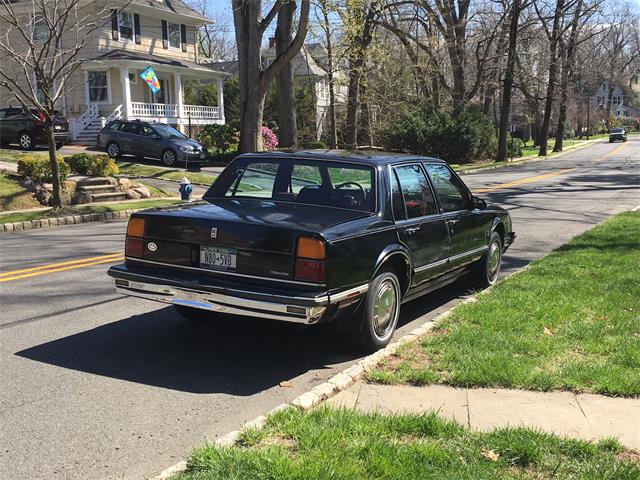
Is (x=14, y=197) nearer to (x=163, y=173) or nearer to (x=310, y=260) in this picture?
(x=163, y=173)

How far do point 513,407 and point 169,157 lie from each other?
2328 cm

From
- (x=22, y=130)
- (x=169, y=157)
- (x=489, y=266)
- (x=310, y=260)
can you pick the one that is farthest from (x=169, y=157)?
(x=310, y=260)

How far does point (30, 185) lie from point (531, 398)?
1559 cm

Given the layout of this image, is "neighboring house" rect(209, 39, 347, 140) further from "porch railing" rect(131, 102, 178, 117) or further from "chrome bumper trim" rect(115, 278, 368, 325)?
"chrome bumper trim" rect(115, 278, 368, 325)

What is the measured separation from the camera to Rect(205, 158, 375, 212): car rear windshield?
570 cm

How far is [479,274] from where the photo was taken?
7680 millimetres

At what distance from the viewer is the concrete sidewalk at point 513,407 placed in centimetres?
387

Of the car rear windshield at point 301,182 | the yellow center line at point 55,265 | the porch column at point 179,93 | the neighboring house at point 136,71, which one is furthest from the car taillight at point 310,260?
the porch column at point 179,93

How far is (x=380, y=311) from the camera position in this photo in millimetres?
5461

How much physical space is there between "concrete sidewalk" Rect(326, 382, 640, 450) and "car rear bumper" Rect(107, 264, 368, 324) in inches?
25.2

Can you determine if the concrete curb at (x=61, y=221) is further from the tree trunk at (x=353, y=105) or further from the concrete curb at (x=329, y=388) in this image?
the tree trunk at (x=353, y=105)

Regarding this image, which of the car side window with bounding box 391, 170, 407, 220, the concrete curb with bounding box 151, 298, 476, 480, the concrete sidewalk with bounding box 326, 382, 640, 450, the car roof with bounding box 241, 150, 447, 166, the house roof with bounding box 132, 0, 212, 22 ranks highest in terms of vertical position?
the house roof with bounding box 132, 0, 212, 22

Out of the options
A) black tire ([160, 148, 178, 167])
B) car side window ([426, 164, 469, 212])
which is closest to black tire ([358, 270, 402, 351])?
car side window ([426, 164, 469, 212])

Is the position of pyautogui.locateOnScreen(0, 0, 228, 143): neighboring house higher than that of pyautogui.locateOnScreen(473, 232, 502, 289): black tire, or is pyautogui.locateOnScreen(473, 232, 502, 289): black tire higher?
pyautogui.locateOnScreen(0, 0, 228, 143): neighboring house
